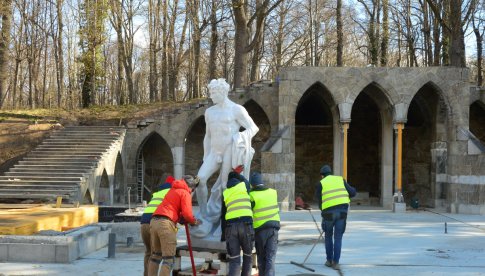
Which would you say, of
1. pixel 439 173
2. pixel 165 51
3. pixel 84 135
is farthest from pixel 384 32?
pixel 84 135

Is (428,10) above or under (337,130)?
above

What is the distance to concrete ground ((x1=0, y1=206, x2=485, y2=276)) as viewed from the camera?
9.52 meters

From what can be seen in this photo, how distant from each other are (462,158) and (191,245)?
14946 millimetres

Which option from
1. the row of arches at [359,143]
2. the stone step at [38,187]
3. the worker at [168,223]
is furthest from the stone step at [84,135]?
the worker at [168,223]

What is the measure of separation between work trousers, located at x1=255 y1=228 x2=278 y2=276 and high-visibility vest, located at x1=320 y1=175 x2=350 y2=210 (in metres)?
1.95

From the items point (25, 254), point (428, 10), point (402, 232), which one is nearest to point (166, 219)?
point (25, 254)

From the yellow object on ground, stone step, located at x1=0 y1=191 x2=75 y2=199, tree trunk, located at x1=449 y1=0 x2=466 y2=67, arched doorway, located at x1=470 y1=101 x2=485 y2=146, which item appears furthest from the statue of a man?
arched doorway, located at x1=470 y1=101 x2=485 y2=146

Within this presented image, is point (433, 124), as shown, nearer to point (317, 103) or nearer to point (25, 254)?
point (317, 103)

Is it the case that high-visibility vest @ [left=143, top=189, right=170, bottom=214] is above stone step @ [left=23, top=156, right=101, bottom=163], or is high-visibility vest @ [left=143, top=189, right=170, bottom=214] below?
below

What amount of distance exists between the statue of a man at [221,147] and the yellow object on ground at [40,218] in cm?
407

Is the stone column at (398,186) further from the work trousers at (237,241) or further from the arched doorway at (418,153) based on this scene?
the work trousers at (237,241)

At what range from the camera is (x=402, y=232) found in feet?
49.0

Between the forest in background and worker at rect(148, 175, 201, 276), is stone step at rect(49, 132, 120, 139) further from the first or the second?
worker at rect(148, 175, 201, 276)

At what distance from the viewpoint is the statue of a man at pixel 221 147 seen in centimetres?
919
